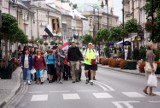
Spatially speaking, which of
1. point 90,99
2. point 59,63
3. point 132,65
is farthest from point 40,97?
point 132,65

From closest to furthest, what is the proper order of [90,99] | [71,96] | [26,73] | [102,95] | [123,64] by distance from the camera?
[90,99] → [71,96] → [102,95] → [26,73] → [123,64]

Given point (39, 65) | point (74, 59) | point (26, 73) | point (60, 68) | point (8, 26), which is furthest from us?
point (8, 26)

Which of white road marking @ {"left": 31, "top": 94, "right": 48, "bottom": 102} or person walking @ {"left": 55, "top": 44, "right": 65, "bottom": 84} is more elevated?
person walking @ {"left": 55, "top": 44, "right": 65, "bottom": 84}

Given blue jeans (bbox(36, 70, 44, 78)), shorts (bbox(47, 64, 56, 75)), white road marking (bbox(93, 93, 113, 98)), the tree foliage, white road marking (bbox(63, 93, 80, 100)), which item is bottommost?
white road marking (bbox(63, 93, 80, 100))

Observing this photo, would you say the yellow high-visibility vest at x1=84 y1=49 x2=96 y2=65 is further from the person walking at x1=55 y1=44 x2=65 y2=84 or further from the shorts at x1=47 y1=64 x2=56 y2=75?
the shorts at x1=47 y1=64 x2=56 y2=75

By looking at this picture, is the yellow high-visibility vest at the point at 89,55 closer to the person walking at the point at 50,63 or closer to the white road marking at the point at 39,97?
the person walking at the point at 50,63

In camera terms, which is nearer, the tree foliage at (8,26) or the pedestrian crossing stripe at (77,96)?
the pedestrian crossing stripe at (77,96)

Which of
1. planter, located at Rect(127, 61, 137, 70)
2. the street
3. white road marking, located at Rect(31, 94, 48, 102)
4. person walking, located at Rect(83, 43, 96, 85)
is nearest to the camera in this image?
the street

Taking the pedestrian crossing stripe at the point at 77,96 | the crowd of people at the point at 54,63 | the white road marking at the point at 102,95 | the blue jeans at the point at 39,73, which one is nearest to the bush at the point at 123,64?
the crowd of people at the point at 54,63

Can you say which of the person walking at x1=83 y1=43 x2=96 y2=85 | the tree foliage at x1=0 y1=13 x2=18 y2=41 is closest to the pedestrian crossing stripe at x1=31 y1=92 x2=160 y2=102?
the person walking at x1=83 y1=43 x2=96 y2=85

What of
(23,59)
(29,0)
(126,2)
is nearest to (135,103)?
(23,59)

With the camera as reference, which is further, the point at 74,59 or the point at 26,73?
the point at 26,73

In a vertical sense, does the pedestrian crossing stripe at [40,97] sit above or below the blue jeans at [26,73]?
below

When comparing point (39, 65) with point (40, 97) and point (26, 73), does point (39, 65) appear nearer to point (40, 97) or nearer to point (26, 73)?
point (26, 73)
